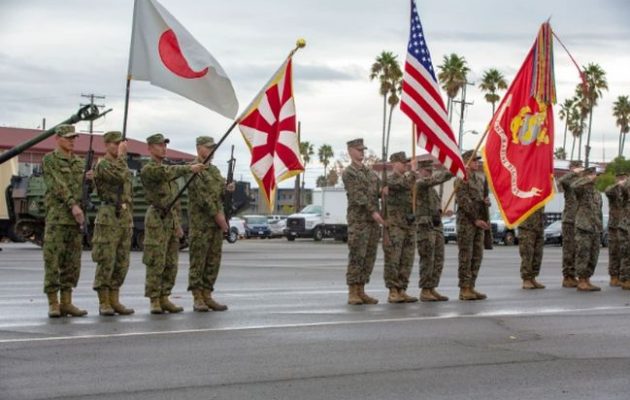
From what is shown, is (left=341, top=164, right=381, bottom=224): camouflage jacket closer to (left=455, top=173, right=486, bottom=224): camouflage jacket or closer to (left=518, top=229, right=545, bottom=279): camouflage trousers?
(left=455, top=173, right=486, bottom=224): camouflage jacket

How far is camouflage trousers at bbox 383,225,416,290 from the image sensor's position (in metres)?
14.0

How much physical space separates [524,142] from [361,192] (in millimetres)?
2575

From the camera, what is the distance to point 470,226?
591 inches

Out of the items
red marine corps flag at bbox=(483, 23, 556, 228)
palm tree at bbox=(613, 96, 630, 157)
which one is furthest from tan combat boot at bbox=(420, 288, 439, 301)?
palm tree at bbox=(613, 96, 630, 157)

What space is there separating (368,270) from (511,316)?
215 cm

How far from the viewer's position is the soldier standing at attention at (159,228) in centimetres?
1206

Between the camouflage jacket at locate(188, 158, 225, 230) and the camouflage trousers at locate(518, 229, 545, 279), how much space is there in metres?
5.82

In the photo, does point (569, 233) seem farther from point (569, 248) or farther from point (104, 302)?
point (104, 302)

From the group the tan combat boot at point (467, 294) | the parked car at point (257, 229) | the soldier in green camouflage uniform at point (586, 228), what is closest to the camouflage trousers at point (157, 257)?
the tan combat boot at point (467, 294)

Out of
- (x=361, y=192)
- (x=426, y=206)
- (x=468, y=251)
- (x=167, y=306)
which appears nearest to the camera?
(x=167, y=306)

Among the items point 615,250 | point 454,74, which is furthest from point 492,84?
point 615,250

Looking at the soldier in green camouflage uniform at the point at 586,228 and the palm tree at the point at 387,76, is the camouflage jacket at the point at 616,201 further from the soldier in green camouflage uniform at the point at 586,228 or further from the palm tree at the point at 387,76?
the palm tree at the point at 387,76

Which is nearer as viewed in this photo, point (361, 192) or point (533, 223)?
point (361, 192)

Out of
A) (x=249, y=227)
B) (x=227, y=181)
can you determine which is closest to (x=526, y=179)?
(x=227, y=181)
